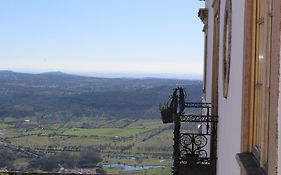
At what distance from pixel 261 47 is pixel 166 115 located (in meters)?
4.95

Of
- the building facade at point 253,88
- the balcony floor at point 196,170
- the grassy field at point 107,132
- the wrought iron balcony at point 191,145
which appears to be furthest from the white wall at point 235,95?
the grassy field at point 107,132

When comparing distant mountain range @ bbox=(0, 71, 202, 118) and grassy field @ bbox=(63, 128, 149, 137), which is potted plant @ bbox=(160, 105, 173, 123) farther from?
grassy field @ bbox=(63, 128, 149, 137)

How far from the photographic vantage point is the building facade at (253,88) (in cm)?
273

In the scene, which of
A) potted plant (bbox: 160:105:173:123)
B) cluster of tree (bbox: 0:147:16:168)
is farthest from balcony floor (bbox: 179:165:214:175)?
cluster of tree (bbox: 0:147:16:168)

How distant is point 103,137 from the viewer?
245 feet

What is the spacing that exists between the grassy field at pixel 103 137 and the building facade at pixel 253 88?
39504mm

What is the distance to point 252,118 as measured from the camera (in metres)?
3.71

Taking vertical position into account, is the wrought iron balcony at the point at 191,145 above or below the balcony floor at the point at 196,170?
above

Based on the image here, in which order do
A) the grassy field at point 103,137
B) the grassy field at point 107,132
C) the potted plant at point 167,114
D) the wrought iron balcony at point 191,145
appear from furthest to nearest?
the grassy field at point 107,132 < the grassy field at point 103,137 < the potted plant at point 167,114 < the wrought iron balcony at point 191,145

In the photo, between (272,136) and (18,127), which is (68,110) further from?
(272,136)

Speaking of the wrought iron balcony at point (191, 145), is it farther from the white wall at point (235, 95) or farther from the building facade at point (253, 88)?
the white wall at point (235, 95)

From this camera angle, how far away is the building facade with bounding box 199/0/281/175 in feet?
8.95

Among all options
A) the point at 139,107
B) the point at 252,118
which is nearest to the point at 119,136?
the point at 139,107

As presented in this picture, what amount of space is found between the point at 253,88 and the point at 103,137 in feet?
235
